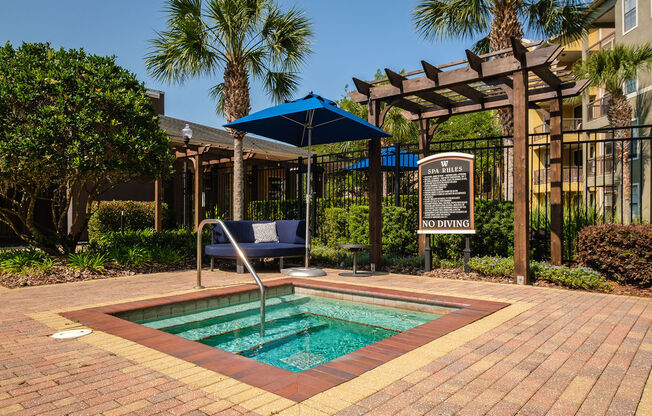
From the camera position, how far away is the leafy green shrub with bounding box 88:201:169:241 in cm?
1267

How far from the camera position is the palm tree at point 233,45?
945 centimetres

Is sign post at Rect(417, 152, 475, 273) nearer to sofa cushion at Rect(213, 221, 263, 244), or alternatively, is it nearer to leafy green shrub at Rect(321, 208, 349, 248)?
leafy green shrub at Rect(321, 208, 349, 248)

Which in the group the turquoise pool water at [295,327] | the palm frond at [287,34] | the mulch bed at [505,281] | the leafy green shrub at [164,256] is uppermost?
the palm frond at [287,34]

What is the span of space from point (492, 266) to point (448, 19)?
295 inches

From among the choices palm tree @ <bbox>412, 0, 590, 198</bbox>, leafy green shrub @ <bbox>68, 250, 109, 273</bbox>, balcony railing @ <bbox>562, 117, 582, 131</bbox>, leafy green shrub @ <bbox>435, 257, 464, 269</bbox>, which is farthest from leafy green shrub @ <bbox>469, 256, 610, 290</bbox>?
balcony railing @ <bbox>562, 117, 582, 131</bbox>

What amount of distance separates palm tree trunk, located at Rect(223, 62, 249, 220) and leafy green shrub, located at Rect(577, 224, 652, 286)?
7.24 metres

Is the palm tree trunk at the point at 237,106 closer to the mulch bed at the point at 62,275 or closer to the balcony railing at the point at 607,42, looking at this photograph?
the mulch bed at the point at 62,275

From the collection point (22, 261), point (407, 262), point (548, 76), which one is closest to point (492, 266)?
point (407, 262)

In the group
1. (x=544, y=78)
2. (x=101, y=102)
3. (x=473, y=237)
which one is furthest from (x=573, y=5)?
(x=101, y=102)

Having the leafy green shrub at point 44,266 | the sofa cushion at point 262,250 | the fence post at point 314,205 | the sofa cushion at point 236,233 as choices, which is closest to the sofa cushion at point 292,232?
the sofa cushion at point 262,250

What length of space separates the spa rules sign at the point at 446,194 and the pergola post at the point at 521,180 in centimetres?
81

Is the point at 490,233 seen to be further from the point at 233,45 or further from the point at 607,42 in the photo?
the point at 607,42

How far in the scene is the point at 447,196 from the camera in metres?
7.07

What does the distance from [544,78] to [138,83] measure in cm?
712
